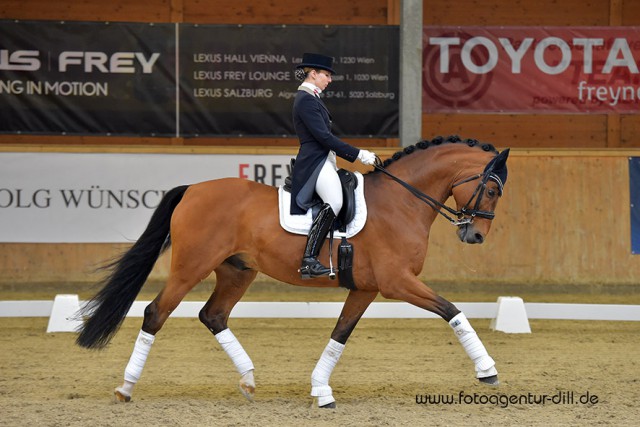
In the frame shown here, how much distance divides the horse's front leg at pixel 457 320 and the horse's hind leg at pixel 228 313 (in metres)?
0.95

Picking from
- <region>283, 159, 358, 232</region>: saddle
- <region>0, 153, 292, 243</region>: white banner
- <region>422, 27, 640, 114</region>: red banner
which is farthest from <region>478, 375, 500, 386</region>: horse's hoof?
<region>422, 27, 640, 114</region>: red banner

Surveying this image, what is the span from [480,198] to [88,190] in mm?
5870

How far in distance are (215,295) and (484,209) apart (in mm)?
1695

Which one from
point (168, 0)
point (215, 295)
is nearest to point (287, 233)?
point (215, 295)

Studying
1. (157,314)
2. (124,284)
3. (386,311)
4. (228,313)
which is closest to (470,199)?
(228,313)

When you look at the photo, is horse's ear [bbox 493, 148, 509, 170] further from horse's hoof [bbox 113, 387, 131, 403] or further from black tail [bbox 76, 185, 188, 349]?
horse's hoof [bbox 113, 387, 131, 403]

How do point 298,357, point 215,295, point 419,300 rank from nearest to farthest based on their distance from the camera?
point 419,300, point 215,295, point 298,357

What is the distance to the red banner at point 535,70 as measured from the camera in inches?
437

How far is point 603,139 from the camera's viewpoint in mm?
13336

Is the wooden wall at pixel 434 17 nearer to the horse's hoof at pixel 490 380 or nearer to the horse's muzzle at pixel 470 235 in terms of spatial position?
the horse's muzzle at pixel 470 235

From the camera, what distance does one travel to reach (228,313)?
19.2 ft

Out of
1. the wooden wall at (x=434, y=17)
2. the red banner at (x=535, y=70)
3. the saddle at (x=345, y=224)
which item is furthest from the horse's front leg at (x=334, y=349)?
the wooden wall at (x=434, y=17)

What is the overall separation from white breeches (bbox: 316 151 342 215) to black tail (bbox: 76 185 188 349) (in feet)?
2.98

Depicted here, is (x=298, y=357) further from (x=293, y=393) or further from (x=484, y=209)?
(x=484, y=209)
